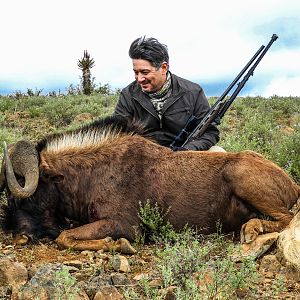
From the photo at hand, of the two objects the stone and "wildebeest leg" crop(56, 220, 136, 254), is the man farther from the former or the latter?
the stone

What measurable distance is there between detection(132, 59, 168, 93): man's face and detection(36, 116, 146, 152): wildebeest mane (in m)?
0.76

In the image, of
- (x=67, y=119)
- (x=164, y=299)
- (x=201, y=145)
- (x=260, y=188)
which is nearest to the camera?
(x=164, y=299)

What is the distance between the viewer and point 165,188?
18.9ft

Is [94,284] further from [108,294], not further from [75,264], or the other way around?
[75,264]

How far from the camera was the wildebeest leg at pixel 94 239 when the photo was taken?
5305 millimetres

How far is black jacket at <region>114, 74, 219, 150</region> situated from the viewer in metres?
7.16

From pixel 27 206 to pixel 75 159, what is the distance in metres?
0.66

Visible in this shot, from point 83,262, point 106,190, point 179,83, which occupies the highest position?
point 179,83

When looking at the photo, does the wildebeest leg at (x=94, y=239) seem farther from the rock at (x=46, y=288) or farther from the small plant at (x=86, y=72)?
the small plant at (x=86, y=72)

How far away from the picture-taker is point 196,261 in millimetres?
3965

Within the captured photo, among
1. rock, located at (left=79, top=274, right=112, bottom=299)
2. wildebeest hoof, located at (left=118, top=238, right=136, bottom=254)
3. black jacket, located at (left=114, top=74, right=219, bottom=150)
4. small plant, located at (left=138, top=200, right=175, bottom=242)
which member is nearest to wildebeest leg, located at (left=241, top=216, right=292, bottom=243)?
small plant, located at (left=138, top=200, right=175, bottom=242)

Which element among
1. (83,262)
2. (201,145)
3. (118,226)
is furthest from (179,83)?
(83,262)

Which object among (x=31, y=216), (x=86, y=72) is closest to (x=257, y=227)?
(x=31, y=216)

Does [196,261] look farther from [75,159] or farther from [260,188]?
[75,159]
